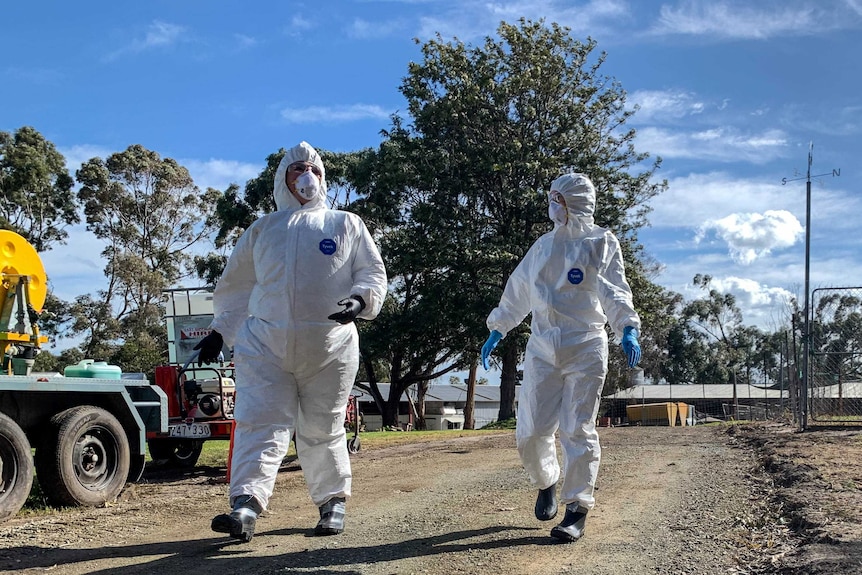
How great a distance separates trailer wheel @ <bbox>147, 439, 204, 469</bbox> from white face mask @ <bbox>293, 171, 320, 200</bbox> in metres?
5.45

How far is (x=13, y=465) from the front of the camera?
18.5 feet

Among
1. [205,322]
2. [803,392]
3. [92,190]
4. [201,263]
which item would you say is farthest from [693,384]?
[205,322]

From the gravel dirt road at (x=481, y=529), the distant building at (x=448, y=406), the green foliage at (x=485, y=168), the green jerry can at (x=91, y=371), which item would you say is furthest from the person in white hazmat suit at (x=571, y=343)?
the distant building at (x=448, y=406)

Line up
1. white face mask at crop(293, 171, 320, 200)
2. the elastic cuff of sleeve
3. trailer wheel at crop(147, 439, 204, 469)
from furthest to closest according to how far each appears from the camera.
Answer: trailer wheel at crop(147, 439, 204, 469), white face mask at crop(293, 171, 320, 200), the elastic cuff of sleeve

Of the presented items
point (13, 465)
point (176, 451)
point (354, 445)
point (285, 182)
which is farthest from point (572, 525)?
point (354, 445)

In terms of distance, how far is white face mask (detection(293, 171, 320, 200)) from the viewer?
469 cm

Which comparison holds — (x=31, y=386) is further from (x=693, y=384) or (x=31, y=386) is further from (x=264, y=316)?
(x=693, y=384)

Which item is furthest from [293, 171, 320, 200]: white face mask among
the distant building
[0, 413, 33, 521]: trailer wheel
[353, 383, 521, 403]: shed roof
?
[353, 383, 521, 403]: shed roof

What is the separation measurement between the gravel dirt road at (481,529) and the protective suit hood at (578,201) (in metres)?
1.81

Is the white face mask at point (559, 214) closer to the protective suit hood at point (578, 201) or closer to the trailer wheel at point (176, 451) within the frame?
the protective suit hood at point (578, 201)

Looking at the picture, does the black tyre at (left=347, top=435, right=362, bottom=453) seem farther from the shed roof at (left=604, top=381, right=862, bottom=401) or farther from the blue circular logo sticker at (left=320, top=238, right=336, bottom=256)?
the shed roof at (left=604, top=381, right=862, bottom=401)

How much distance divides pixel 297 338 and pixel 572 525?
179cm

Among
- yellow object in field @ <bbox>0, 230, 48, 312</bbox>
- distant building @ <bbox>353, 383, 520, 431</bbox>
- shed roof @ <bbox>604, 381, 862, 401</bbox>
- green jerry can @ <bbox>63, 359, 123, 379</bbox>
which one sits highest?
yellow object in field @ <bbox>0, 230, 48, 312</bbox>

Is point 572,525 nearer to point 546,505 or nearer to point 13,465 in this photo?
point 546,505
